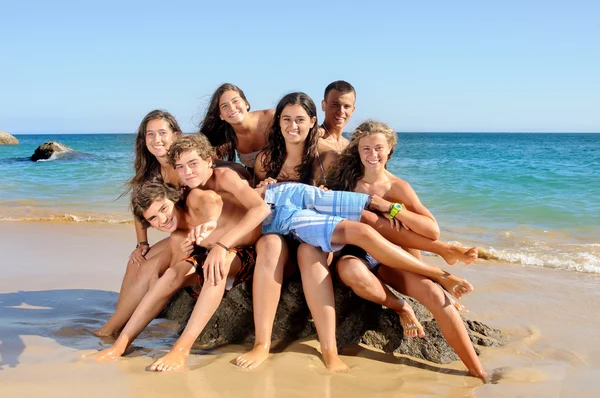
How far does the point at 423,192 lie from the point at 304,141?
31.9 ft

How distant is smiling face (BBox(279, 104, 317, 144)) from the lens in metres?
4.48

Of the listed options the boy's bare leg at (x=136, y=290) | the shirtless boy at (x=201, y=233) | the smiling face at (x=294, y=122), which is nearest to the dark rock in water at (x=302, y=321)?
the shirtless boy at (x=201, y=233)

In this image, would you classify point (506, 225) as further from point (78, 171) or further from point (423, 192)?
point (78, 171)

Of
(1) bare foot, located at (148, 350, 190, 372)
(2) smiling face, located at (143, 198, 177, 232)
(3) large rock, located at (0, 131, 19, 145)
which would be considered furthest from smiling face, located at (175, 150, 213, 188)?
(3) large rock, located at (0, 131, 19, 145)

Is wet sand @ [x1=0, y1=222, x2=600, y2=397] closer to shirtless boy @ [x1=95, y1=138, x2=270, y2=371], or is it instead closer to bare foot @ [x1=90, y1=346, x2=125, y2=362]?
bare foot @ [x1=90, y1=346, x2=125, y2=362]

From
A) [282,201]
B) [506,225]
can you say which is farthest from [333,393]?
[506,225]

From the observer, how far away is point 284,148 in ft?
15.6

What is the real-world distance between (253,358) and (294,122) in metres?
1.80

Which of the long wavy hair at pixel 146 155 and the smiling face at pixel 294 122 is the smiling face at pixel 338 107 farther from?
the long wavy hair at pixel 146 155

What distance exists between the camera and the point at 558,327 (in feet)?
15.3

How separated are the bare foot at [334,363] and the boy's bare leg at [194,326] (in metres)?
0.77

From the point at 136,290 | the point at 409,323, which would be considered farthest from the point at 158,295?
the point at 409,323

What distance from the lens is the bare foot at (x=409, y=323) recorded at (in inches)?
150

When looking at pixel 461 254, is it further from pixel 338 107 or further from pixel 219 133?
pixel 219 133
